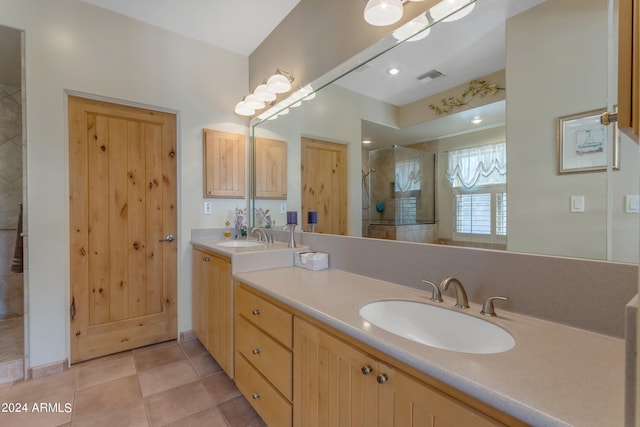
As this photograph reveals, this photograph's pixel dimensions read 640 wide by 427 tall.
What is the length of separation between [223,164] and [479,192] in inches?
86.0

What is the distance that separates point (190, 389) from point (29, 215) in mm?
1564

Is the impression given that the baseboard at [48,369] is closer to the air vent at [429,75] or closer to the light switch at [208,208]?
the light switch at [208,208]

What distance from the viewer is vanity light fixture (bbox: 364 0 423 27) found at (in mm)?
1322

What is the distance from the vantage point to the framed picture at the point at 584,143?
84 centimetres

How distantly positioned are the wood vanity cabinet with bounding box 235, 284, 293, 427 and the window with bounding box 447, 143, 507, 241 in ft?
2.64

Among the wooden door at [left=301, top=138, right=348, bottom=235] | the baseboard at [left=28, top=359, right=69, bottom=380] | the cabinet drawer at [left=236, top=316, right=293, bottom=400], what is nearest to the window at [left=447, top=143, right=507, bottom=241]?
the wooden door at [left=301, top=138, right=348, bottom=235]

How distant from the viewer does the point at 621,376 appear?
60cm

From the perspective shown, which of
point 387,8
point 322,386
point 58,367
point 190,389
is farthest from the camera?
point 58,367

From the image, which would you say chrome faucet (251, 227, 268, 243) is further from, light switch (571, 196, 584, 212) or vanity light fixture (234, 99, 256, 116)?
light switch (571, 196, 584, 212)

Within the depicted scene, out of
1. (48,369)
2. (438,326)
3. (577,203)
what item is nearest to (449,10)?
(577,203)

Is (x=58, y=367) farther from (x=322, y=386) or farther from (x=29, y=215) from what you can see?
(x=322, y=386)

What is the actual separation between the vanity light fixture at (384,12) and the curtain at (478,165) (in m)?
0.73

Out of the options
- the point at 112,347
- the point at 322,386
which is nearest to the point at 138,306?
the point at 112,347

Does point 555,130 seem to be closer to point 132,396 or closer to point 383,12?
point 383,12
